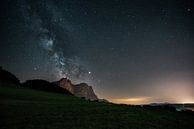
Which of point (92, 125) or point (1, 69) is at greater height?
point (1, 69)

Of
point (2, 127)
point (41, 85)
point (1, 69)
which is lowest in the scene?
point (2, 127)

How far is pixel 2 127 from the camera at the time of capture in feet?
47.2

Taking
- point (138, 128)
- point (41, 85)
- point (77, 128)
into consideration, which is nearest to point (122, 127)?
point (138, 128)

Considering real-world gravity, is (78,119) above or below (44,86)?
below

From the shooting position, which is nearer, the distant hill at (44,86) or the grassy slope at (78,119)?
the grassy slope at (78,119)

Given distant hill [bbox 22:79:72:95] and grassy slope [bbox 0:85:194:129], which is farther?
distant hill [bbox 22:79:72:95]

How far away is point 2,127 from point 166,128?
1422 cm

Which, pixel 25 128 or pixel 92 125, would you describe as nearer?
pixel 25 128

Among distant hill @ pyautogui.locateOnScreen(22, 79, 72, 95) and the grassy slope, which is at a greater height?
distant hill @ pyautogui.locateOnScreen(22, 79, 72, 95)

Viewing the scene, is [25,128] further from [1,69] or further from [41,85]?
[1,69]

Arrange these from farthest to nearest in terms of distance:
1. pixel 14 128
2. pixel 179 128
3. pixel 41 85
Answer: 1. pixel 41 85
2. pixel 179 128
3. pixel 14 128

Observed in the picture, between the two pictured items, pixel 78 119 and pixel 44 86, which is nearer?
pixel 78 119

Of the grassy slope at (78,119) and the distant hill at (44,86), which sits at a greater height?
the distant hill at (44,86)

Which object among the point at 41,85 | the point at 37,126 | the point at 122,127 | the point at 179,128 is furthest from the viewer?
the point at 41,85
